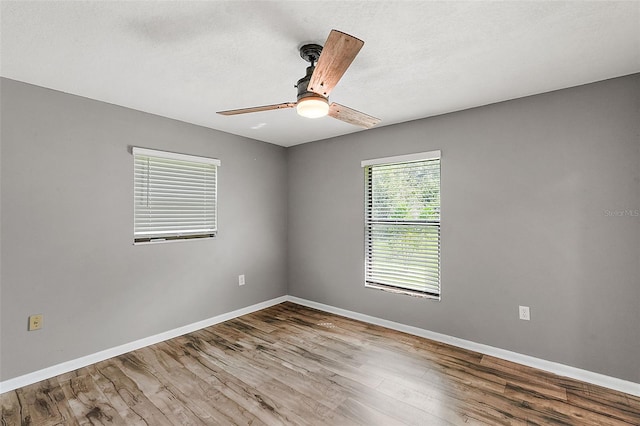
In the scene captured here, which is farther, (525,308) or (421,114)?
(421,114)

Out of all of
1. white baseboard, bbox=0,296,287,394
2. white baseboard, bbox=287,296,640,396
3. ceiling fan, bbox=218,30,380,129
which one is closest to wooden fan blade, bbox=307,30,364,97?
ceiling fan, bbox=218,30,380,129

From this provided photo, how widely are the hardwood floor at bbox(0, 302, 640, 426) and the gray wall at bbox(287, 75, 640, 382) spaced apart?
33 cm

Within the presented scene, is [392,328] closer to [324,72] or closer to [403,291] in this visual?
[403,291]

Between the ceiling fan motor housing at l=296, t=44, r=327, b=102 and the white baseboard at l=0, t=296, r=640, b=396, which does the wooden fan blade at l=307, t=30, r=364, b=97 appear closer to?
the ceiling fan motor housing at l=296, t=44, r=327, b=102

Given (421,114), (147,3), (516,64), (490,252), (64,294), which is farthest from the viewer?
(421,114)

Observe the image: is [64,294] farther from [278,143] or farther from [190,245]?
[278,143]

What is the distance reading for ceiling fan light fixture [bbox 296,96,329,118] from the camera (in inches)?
72.6

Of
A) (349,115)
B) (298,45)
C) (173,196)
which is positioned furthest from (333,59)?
(173,196)

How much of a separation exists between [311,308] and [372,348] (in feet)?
4.70

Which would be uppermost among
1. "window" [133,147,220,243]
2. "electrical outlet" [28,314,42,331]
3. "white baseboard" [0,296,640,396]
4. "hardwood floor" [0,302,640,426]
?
"window" [133,147,220,243]

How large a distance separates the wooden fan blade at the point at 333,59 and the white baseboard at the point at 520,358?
2741mm

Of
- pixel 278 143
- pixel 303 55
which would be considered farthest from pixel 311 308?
pixel 303 55

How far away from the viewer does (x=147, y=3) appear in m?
1.56

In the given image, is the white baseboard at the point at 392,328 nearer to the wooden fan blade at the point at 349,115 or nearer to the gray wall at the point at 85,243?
the gray wall at the point at 85,243
